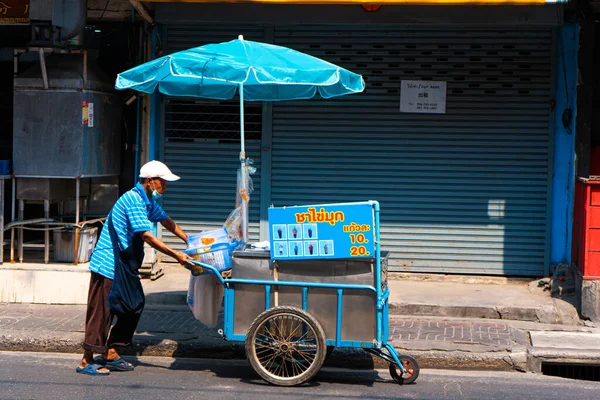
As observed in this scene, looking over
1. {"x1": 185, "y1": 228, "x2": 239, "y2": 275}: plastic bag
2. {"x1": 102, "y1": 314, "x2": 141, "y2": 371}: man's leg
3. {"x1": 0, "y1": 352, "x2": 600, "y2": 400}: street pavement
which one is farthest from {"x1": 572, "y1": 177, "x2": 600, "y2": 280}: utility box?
{"x1": 102, "y1": 314, "x2": 141, "y2": 371}: man's leg

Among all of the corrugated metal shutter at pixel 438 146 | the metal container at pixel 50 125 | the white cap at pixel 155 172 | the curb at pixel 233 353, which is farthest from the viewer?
the corrugated metal shutter at pixel 438 146

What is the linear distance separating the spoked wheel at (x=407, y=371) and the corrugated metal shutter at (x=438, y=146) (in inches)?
138

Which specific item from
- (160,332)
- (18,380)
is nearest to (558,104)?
(160,332)

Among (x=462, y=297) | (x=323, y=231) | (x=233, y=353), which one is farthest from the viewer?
(x=462, y=297)

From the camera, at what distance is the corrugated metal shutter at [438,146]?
9.71 m

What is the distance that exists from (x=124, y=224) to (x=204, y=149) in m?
3.73

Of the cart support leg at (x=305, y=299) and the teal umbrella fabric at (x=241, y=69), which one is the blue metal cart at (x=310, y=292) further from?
the teal umbrella fabric at (x=241, y=69)

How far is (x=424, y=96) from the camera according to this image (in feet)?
32.3

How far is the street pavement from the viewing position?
618cm

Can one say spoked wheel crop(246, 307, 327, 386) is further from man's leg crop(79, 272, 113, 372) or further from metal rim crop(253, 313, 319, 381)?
man's leg crop(79, 272, 113, 372)

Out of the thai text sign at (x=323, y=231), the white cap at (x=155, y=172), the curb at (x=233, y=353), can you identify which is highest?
the white cap at (x=155, y=172)

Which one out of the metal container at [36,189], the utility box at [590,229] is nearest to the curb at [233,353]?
the utility box at [590,229]

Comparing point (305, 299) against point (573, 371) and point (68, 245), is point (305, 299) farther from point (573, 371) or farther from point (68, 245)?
point (68, 245)

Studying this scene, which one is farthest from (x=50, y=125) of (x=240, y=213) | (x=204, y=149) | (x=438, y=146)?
(x=438, y=146)
